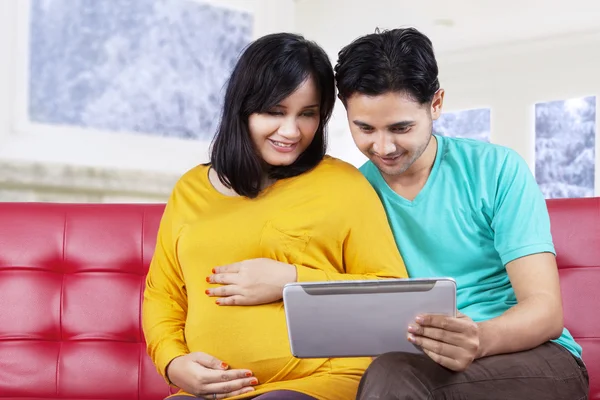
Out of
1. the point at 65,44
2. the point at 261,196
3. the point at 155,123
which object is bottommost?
the point at 261,196

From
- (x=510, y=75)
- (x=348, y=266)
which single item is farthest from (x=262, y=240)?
(x=510, y=75)

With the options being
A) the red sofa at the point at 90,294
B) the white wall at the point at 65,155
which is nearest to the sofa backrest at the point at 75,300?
the red sofa at the point at 90,294

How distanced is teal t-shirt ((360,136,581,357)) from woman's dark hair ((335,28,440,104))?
16cm

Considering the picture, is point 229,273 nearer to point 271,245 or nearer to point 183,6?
point 271,245

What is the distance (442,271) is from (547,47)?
5729 millimetres

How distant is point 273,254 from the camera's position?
149 centimetres

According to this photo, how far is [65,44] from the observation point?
3730mm

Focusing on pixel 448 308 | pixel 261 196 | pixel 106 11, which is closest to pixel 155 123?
pixel 106 11

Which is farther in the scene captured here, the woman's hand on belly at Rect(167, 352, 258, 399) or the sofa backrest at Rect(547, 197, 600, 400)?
the sofa backrest at Rect(547, 197, 600, 400)

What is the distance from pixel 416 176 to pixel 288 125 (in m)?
0.28

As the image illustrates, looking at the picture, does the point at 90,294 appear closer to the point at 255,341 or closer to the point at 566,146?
the point at 255,341

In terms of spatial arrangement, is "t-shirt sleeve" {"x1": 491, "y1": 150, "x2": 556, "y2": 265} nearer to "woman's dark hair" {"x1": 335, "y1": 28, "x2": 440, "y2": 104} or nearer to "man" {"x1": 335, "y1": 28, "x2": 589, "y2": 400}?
"man" {"x1": 335, "y1": 28, "x2": 589, "y2": 400}

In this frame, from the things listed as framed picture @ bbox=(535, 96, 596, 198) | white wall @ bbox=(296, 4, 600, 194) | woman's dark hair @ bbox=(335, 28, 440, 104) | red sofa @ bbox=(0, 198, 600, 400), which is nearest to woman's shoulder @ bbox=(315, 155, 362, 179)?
woman's dark hair @ bbox=(335, 28, 440, 104)

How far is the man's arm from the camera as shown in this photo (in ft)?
4.23
